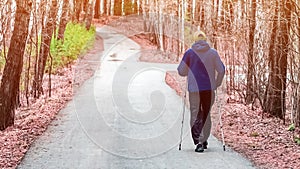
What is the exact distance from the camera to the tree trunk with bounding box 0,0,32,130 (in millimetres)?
10664

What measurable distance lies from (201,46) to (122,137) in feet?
8.86

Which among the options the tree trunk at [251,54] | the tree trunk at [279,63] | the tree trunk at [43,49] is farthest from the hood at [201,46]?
the tree trunk at [43,49]

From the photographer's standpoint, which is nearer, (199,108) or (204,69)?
(204,69)

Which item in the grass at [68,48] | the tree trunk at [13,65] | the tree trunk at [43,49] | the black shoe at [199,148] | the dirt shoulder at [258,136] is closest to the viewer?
the dirt shoulder at [258,136]

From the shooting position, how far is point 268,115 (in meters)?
12.3

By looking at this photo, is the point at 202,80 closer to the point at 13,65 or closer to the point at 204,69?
the point at 204,69

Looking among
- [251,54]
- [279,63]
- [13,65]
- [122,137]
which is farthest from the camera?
[251,54]

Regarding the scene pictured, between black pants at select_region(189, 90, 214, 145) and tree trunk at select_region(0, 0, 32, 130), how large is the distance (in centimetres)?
453

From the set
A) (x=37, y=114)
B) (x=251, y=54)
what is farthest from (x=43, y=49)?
(x=251, y=54)

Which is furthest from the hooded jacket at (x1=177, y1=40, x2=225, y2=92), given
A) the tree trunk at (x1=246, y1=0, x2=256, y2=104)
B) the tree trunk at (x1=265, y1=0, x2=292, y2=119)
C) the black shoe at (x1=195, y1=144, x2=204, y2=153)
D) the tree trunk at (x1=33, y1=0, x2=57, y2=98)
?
the tree trunk at (x1=33, y1=0, x2=57, y2=98)

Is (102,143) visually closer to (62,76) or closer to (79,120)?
(79,120)

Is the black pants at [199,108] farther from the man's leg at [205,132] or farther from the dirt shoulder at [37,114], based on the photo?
the dirt shoulder at [37,114]

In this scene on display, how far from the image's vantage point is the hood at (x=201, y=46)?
829cm

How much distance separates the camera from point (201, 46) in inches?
327
